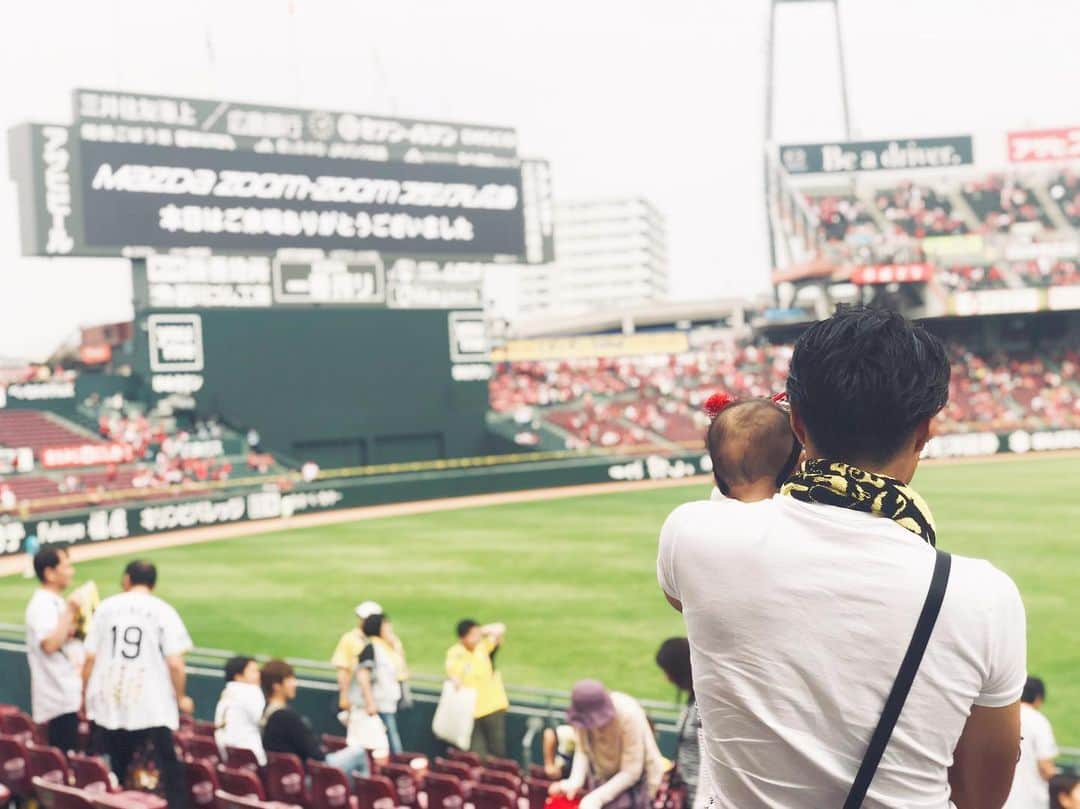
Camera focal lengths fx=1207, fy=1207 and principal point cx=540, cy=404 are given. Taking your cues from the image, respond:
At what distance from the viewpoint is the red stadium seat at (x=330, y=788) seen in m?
6.47

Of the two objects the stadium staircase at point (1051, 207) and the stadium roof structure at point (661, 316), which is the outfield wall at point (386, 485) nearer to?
the stadium staircase at point (1051, 207)

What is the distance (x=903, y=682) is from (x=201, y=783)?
5484 mm

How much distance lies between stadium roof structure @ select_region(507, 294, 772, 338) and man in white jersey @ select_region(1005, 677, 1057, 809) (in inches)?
2633

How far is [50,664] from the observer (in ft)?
22.9

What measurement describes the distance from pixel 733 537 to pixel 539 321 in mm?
82363

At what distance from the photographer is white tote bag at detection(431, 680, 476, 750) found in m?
8.85

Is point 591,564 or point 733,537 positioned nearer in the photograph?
point 733,537

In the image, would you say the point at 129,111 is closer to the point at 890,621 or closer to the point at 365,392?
the point at 365,392

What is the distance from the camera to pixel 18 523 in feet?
77.4

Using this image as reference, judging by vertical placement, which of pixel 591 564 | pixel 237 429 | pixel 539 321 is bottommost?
pixel 591 564

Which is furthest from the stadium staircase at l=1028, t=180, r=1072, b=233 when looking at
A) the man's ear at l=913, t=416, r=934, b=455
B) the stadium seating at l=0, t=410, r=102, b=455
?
the man's ear at l=913, t=416, r=934, b=455

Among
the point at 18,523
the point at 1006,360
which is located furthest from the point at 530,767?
the point at 1006,360

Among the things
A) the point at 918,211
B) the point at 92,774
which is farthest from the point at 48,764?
the point at 918,211

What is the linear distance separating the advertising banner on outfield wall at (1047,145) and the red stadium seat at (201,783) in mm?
57564
